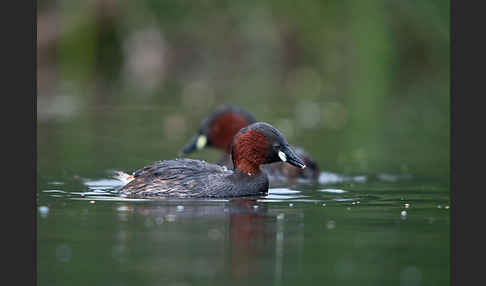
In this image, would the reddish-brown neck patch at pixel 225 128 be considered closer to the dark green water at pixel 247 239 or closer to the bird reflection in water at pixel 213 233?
the dark green water at pixel 247 239

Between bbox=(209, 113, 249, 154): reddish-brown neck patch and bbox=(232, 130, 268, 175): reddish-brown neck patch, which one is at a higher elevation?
bbox=(209, 113, 249, 154): reddish-brown neck patch

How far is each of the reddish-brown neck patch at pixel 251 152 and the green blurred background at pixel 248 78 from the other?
265cm

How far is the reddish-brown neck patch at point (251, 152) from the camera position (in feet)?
36.4

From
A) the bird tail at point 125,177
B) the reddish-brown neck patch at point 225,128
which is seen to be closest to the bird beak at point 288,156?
the bird tail at point 125,177

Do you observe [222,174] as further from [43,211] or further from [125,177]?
[43,211]

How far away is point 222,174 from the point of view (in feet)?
35.8

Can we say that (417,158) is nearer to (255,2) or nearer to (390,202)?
(390,202)

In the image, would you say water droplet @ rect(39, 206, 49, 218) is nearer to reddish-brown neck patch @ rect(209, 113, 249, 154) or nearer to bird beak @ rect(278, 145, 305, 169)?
bird beak @ rect(278, 145, 305, 169)

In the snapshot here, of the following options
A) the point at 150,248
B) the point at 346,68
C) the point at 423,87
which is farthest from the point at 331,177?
the point at 346,68

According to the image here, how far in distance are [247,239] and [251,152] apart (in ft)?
9.89

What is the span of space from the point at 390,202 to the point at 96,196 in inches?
133

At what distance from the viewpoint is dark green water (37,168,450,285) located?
23.0 ft

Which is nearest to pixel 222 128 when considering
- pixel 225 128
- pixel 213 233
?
pixel 225 128

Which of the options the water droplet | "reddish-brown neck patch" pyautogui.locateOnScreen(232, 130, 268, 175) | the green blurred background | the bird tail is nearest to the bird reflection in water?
"reddish-brown neck patch" pyautogui.locateOnScreen(232, 130, 268, 175)
